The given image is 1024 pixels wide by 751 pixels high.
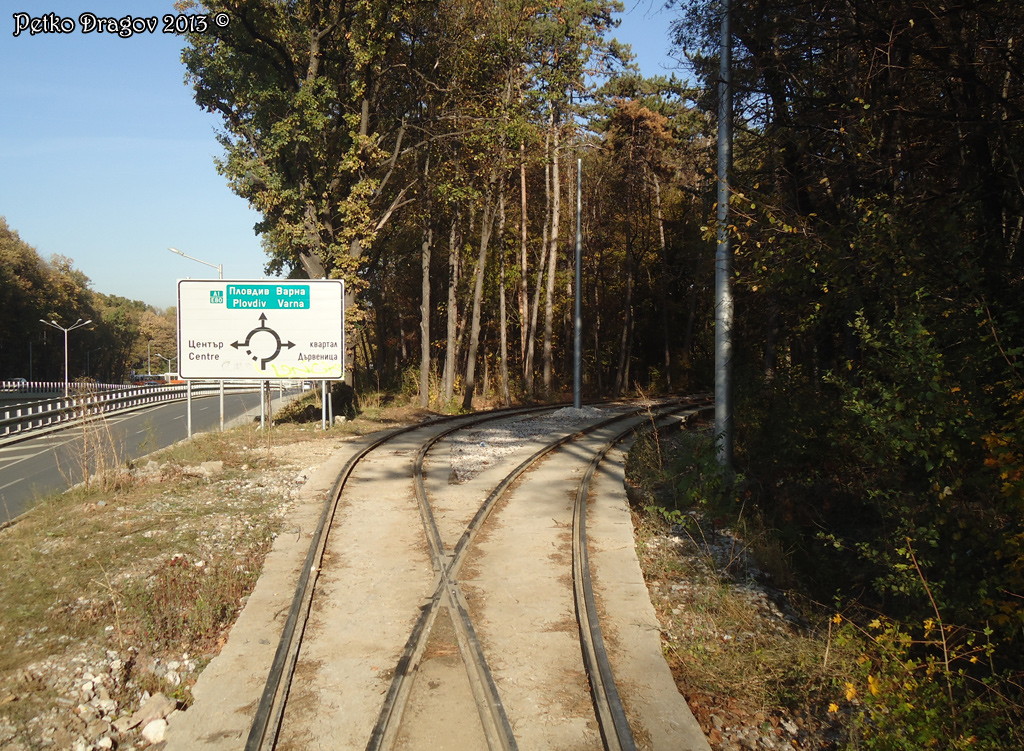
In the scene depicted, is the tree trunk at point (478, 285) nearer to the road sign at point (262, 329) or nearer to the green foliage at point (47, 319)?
the road sign at point (262, 329)

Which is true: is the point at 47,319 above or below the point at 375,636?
above

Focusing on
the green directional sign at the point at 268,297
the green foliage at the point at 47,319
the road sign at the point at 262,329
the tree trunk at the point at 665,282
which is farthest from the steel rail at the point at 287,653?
the green foliage at the point at 47,319

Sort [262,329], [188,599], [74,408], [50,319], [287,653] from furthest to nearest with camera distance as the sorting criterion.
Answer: [50,319], [262,329], [74,408], [188,599], [287,653]

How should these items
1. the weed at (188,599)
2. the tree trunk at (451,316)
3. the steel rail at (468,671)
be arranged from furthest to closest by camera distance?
the tree trunk at (451,316) < the weed at (188,599) < the steel rail at (468,671)

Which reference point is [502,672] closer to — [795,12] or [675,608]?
[675,608]

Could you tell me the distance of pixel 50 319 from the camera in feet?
250

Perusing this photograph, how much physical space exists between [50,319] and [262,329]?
7021 cm

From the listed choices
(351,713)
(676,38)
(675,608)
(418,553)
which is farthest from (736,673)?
(676,38)

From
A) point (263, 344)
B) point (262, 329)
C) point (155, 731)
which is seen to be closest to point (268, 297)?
point (262, 329)

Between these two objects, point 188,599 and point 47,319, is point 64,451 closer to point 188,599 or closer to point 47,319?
point 188,599

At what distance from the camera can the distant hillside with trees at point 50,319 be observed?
6950cm

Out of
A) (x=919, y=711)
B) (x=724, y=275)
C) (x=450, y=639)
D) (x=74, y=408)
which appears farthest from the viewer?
(x=74, y=408)

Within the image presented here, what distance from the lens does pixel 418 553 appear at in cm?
820

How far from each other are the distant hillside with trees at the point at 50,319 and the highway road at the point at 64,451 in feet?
61.9
